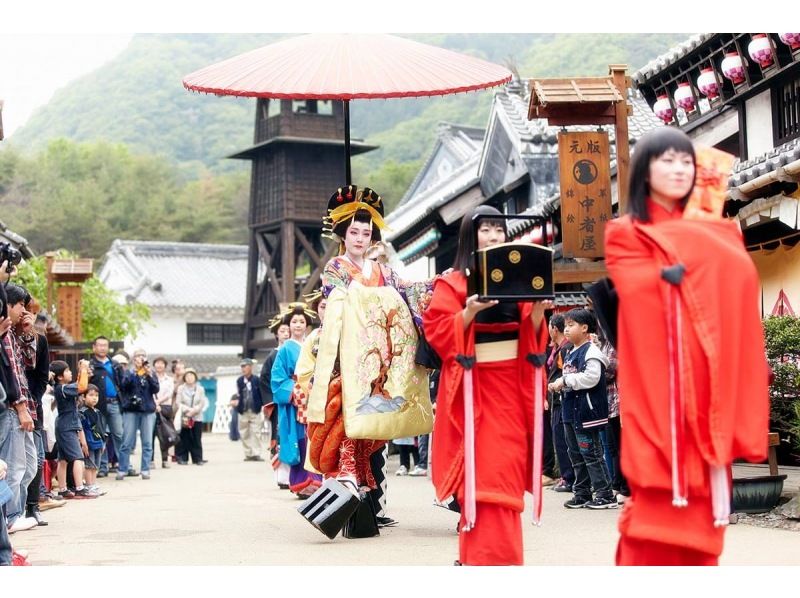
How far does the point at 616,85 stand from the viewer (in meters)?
12.3

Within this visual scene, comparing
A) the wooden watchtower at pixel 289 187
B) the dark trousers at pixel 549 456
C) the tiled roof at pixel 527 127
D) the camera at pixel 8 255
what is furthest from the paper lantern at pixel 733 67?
the wooden watchtower at pixel 289 187

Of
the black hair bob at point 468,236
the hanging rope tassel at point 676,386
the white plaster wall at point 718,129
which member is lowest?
the hanging rope tassel at point 676,386

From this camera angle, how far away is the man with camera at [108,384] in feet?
54.0

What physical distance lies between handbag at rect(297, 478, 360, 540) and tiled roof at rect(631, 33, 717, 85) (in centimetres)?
953

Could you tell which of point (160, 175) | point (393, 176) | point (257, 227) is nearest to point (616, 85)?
point (257, 227)

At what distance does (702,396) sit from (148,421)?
48.4 ft

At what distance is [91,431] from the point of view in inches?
604

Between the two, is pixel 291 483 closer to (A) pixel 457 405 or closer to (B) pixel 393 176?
(A) pixel 457 405

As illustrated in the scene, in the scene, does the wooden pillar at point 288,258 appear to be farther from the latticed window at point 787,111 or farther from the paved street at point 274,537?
A: the latticed window at point 787,111

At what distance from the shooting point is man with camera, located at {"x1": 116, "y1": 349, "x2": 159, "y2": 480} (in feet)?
58.8

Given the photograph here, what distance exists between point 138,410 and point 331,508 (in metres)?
10.2

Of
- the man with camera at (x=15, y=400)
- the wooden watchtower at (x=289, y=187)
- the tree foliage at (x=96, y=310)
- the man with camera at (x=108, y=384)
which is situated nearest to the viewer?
the man with camera at (x=15, y=400)

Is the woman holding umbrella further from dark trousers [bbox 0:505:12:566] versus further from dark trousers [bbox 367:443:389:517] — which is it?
dark trousers [bbox 0:505:12:566]

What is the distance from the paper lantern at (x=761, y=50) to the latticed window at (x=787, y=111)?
1.34 ft
